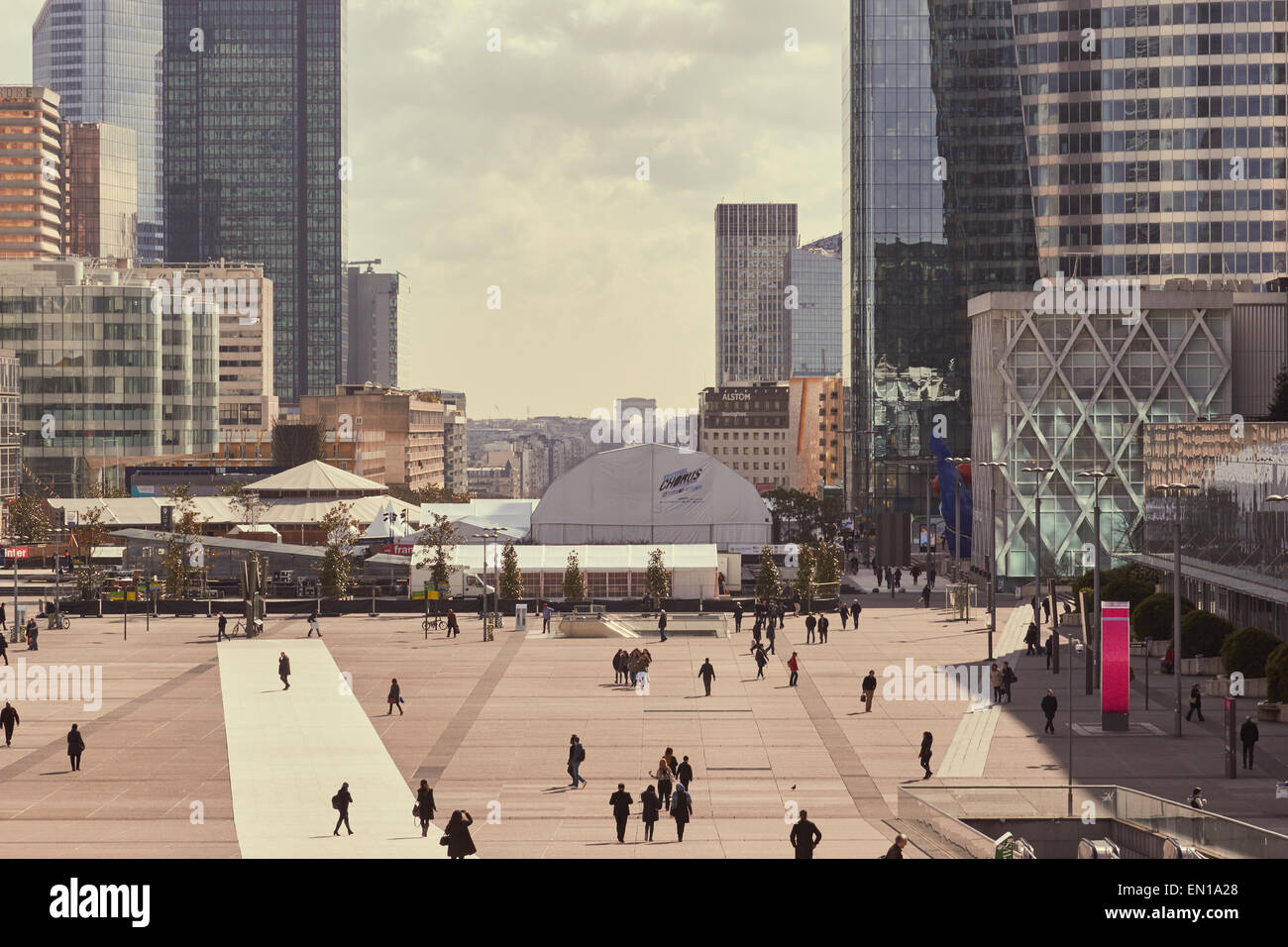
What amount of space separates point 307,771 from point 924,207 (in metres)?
129

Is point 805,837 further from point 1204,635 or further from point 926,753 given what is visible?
point 1204,635

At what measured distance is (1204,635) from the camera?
179 feet

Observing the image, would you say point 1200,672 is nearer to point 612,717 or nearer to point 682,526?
point 612,717

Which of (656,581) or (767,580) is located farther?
(656,581)

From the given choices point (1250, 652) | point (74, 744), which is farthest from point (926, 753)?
point (74, 744)

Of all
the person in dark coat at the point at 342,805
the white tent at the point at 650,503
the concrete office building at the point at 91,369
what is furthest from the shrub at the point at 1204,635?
the concrete office building at the point at 91,369

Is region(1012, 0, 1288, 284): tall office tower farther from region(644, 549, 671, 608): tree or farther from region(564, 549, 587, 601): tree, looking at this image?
region(564, 549, 587, 601): tree

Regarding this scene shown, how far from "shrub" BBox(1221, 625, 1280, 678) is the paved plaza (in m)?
1.09

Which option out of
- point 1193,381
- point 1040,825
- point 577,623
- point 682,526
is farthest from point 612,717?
point 682,526

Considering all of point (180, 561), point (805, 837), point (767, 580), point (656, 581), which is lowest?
point (805, 837)

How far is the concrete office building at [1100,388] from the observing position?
89562 millimetres

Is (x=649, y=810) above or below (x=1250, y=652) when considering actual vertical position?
below

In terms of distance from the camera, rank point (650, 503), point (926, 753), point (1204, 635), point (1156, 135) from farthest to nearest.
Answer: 1. point (1156, 135)
2. point (650, 503)
3. point (1204, 635)
4. point (926, 753)
